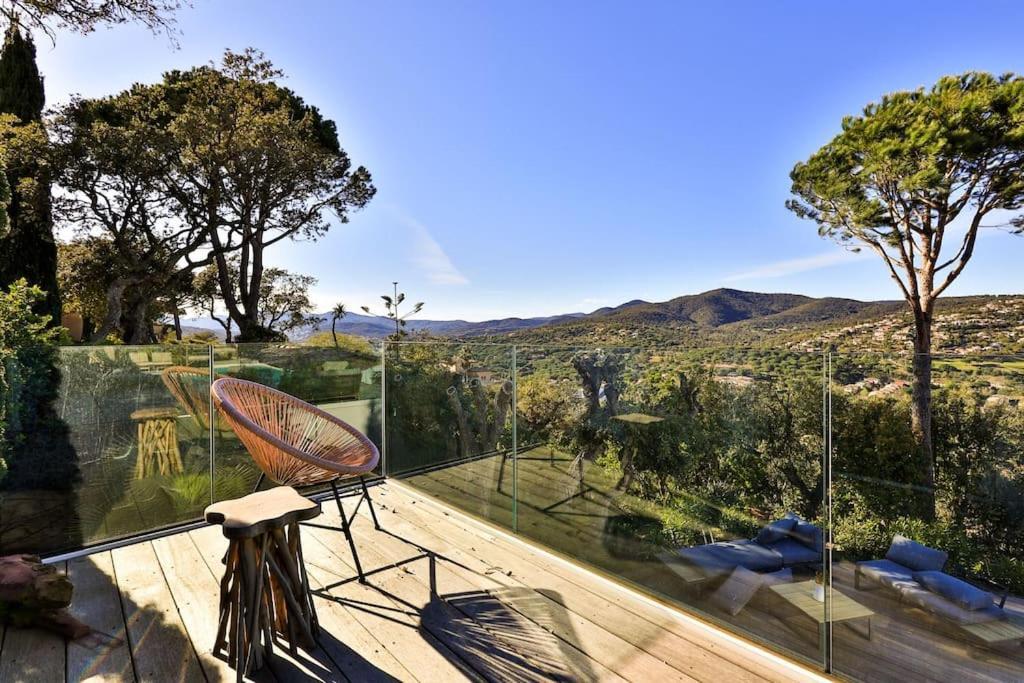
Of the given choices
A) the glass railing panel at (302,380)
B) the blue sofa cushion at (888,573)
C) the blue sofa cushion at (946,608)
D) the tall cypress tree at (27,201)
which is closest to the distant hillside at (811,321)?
the glass railing panel at (302,380)

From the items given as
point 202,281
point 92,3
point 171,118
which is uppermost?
point 171,118

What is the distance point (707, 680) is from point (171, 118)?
14.7 m

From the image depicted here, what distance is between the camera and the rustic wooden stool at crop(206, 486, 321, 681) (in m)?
1.53

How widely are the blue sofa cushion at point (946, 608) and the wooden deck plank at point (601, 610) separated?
1.58 feet

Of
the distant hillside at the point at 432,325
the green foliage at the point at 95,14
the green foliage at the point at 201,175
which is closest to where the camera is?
the green foliage at the point at 95,14

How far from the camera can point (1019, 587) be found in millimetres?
1384

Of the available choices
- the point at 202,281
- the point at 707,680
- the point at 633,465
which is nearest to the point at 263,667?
the point at 707,680

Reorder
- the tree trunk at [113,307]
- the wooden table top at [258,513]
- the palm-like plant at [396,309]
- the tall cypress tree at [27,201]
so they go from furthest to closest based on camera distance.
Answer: the palm-like plant at [396,309], the tree trunk at [113,307], the tall cypress tree at [27,201], the wooden table top at [258,513]

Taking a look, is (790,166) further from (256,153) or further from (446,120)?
(256,153)

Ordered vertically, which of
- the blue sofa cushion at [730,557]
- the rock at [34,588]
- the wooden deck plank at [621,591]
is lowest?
the wooden deck plank at [621,591]

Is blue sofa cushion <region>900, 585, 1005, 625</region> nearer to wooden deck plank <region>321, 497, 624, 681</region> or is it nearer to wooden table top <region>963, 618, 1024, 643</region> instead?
wooden table top <region>963, 618, 1024, 643</region>

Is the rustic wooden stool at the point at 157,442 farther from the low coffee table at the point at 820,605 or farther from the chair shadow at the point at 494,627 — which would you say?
the low coffee table at the point at 820,605

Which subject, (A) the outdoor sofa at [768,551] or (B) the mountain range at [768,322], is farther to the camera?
(B) the mountain range at [768,322]

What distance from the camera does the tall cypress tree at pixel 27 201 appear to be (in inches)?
383
